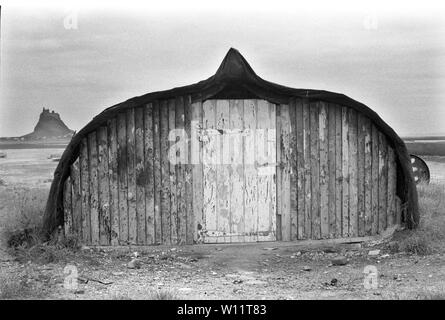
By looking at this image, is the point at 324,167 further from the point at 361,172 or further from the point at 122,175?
the point at 122,175

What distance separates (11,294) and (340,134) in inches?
230

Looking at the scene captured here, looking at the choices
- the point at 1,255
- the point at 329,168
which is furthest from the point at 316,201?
the point at 1,255

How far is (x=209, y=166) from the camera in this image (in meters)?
10.0

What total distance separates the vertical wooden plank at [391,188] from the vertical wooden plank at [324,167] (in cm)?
110

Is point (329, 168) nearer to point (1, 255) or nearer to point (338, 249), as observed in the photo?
point (338, 249)

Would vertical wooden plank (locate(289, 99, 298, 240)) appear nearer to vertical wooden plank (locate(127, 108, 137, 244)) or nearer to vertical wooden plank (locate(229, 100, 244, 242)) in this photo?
vertical wooden plank (locate(229, 100, 244, 242))

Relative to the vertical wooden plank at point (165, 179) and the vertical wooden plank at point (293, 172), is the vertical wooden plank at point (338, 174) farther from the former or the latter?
the vertical wooden plank at point (165, 179)

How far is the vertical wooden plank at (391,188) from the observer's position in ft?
33.9

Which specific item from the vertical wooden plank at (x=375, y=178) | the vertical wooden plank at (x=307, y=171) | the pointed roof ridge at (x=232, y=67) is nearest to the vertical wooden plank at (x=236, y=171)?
the pointed roof ridge at (x=232, y=67)

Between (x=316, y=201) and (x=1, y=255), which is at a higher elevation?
(x=316, y=201)

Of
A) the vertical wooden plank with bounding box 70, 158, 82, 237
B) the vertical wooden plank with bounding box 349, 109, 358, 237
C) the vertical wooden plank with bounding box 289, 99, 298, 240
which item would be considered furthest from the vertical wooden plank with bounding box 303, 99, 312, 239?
the vertical wooden plank with bounding box 70, 158, 82, 237

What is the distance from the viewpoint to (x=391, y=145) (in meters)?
10.3
